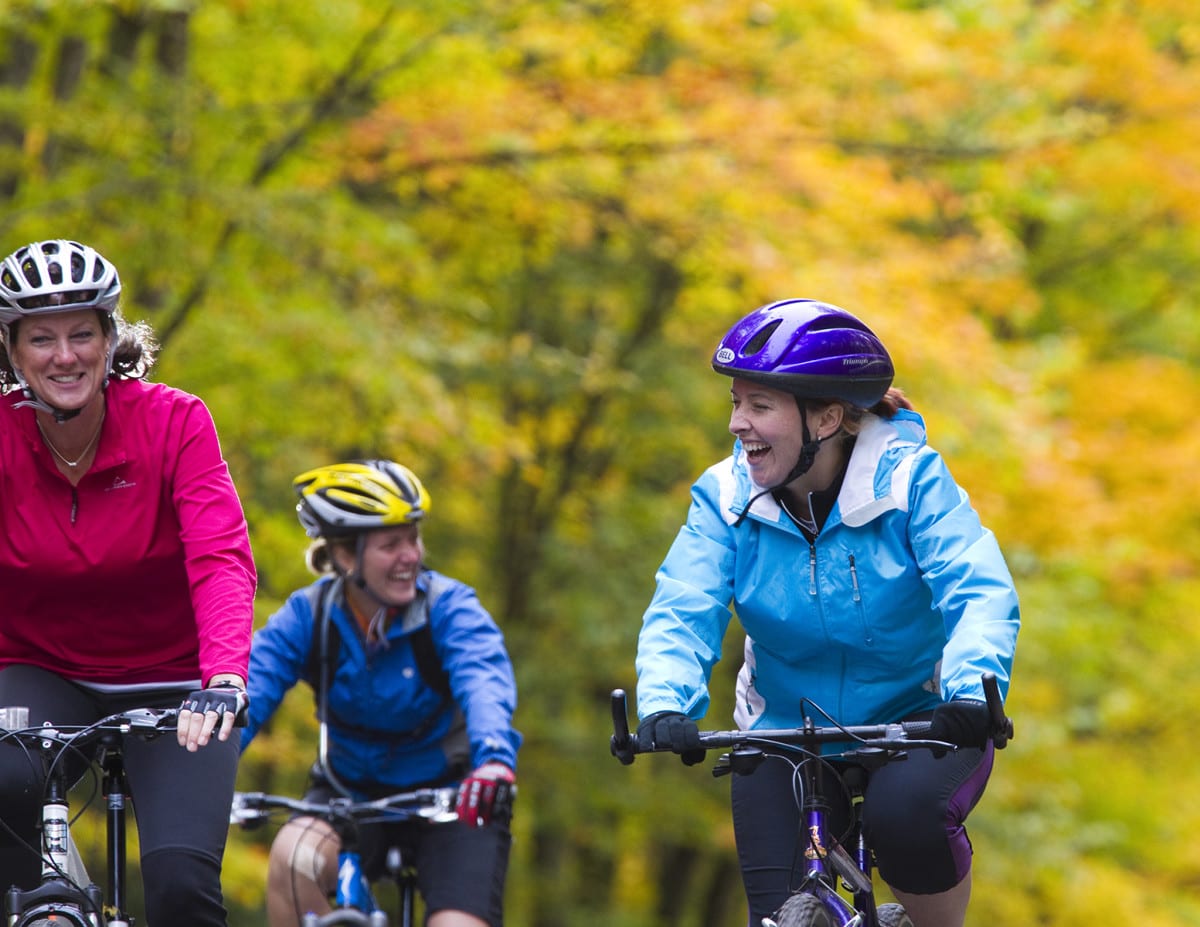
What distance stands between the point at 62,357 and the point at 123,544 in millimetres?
528

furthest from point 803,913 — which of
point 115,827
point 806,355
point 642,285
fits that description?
point 642,285

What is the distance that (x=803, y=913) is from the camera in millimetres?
4539

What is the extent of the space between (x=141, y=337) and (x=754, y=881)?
2.30 m

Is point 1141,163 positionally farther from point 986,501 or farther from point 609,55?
point 609,55

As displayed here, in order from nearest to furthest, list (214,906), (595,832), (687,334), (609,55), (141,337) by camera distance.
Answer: (214,906) → (141,337) → (609,55) → (687,334) → (595,832)

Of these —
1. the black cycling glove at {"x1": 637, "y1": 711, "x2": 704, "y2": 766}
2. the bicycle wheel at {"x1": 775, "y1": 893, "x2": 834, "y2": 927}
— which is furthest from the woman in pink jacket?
the bicycle wheel at {"x1": 775, "y1": 893, "x2": 834, "y2": 927}

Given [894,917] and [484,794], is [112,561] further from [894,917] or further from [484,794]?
[894,917]

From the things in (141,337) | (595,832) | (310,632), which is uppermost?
(141,337)

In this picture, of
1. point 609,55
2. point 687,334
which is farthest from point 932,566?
point 687,334

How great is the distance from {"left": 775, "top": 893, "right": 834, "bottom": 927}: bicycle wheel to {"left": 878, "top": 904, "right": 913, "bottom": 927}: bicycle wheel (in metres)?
0.47

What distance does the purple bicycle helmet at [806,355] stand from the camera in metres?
4.99

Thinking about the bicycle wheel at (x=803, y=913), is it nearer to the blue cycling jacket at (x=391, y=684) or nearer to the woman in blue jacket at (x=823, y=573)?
the woman in blue jacket at (x=823, y=573)

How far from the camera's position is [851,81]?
14328 mm

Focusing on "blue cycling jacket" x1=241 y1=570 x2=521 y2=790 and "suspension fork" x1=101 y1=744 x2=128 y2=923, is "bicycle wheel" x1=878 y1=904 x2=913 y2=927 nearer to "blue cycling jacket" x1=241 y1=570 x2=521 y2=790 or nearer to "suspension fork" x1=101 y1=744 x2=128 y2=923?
"blue cycling jacket" x1=241 y1=570 x2=521 y2=790
